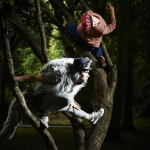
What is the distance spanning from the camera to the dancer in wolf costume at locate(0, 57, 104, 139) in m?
3.91

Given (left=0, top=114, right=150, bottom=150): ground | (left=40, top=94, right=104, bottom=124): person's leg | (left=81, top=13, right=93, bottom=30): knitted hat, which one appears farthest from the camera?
(left=0, top=114, right=150, bottom=150): ground

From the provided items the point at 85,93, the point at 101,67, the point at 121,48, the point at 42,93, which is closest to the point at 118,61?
the point at 121,48

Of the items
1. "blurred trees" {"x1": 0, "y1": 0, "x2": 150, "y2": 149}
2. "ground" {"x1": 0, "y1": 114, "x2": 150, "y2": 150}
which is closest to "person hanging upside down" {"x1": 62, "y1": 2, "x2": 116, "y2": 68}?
"blurred trees" {"x1": 0, "y1": 0, "x2": 150, "y2": 149}

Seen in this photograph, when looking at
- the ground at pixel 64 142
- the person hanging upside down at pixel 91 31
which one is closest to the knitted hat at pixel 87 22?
the person hanging upside down at pixel 91 31

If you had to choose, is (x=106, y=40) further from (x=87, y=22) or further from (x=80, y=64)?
(x=80, y=64)

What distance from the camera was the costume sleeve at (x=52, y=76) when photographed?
3.88 metres

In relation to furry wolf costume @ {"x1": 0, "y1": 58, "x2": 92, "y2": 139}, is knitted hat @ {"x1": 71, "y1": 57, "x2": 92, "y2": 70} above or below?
above

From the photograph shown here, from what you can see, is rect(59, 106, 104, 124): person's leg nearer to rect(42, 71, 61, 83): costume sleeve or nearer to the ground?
rect(42, 71, 61, 83): costume sleeve

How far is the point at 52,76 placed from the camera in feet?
12.8

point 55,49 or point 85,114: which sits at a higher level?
point 55,49

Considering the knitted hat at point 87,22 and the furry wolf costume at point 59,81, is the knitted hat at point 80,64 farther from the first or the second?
the knitted hat at point 87,22

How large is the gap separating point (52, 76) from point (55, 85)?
16cm

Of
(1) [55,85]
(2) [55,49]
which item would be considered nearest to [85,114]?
(1) [55,85]

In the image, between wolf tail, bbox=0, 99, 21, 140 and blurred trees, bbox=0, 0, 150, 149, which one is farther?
blurred trees, bbox=0, 0, 150, 149
